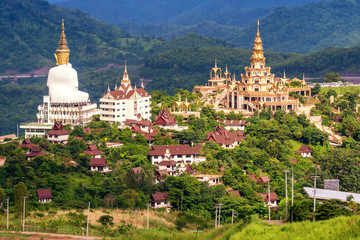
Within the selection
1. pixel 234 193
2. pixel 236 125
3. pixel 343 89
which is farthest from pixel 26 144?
pixel 343 89

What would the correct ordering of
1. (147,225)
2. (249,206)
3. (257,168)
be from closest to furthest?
1. (147,225)
2. (249,206)
3. (257,168)

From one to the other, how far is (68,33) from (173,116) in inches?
4474

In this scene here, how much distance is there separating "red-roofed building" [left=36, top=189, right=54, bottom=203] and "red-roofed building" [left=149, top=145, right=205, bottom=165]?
25.2ft

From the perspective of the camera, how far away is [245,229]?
28.5 m

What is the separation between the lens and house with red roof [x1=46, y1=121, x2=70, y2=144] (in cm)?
5147

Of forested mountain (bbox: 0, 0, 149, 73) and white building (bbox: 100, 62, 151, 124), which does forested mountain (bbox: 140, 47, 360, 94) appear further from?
white building (bbox: 100, 62, 151, 124)

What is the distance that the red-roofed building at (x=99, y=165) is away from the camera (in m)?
47.7

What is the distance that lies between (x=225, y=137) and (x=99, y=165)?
10.2m

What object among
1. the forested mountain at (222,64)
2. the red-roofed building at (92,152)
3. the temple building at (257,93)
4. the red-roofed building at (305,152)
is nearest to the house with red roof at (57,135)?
the red-roofed building at (92,152)

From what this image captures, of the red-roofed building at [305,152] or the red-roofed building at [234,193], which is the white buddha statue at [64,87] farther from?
the red-roofed building at [234,193]

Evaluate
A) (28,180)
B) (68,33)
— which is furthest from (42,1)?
(28,180)

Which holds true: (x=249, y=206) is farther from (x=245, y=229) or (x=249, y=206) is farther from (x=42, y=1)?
(x=42, y=1)

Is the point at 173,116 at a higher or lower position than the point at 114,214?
higher

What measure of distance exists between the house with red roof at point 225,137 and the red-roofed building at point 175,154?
3.61 metres
